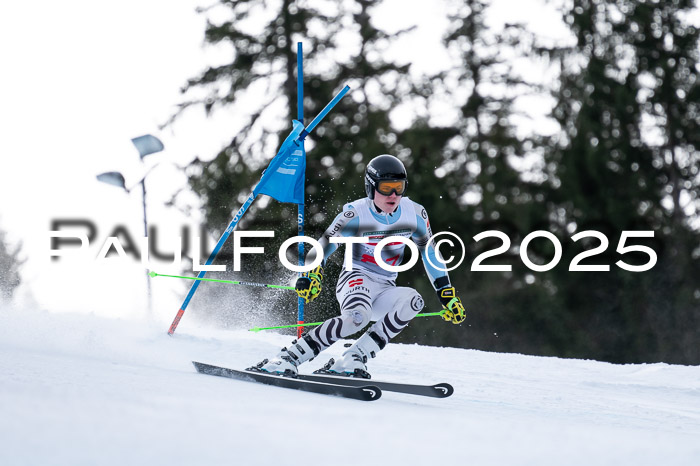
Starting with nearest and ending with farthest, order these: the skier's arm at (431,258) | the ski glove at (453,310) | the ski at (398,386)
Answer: the ski at (398,386)
the ski glove at (453,310)
the skier's arm at (431,258)

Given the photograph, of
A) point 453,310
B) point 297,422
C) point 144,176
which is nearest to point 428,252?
point 453,310

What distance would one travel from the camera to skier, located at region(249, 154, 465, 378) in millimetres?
4727

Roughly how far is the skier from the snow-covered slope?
1.13ft

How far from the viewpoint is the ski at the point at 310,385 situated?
13.6 feet

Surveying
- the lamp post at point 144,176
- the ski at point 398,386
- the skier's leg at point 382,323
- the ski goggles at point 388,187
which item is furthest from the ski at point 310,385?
the lamp post at point 144,176

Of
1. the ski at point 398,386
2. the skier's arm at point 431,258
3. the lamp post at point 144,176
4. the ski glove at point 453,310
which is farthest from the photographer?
the lamp post at point 144,176

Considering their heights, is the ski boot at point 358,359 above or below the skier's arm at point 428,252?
below

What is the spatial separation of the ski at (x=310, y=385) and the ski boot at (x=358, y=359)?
0.15 m

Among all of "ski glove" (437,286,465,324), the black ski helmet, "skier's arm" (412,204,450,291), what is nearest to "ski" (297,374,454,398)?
"ski glove" (437,286,465,324)

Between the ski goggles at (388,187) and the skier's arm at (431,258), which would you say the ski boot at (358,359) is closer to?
the skier's arm at (431,258)

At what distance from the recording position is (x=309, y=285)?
4699 mm

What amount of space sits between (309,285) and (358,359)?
57 cm

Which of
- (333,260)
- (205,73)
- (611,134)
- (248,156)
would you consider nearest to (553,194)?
(611,134)

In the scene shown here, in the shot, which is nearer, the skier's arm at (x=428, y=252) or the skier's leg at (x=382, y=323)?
the skier's leg at (x=382, y=323)
